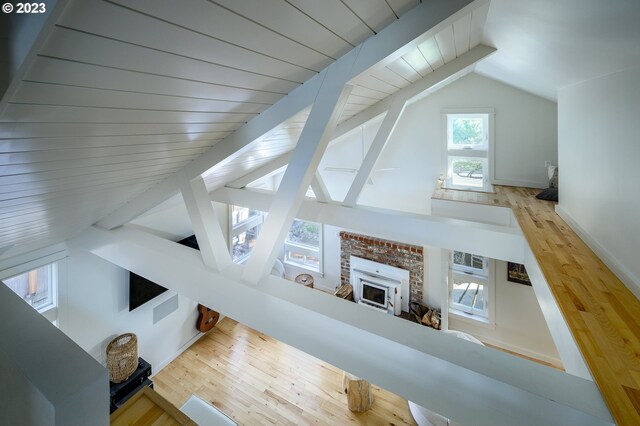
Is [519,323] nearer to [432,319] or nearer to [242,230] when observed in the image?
[432,319]

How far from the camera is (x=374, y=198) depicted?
529 centimetres

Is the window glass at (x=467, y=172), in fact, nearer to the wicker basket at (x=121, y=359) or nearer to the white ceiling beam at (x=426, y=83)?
the white ceiling beam at (x=426, y=83)

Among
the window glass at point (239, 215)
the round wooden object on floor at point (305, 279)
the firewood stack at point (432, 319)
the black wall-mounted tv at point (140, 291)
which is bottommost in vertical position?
the firewood stack at point (432, 319)

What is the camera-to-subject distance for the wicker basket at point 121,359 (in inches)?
132

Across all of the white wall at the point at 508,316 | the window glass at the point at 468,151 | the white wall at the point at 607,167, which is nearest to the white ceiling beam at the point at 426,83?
the white wall at the point at 607,167

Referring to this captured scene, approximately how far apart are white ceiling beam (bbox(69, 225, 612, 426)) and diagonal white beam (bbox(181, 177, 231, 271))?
96 millimetres

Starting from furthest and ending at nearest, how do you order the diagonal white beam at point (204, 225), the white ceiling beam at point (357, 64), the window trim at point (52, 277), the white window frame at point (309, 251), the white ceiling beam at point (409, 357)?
the white window frame at point (309, 251) → the window trim at point (52, 277) → the diagonal white beam at point (204, 225) → the white ceiling beam at point (357, 64) → the white ceiling beam at point (409, 357)

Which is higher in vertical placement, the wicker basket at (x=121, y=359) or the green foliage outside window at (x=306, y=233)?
the green foliage outside window at (x=306, y=233)

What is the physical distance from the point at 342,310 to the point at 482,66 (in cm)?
360

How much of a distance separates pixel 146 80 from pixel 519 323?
533 centimetres

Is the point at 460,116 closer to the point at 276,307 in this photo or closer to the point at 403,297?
the point at 403,297

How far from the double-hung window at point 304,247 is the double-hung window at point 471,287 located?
2.64m

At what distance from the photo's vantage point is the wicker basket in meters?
3.36

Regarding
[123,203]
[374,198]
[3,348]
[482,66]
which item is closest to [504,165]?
[482,66]
